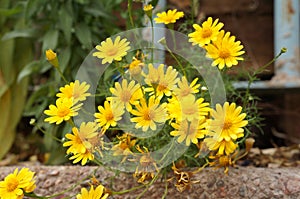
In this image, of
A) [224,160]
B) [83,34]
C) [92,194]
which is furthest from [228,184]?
[83,34]

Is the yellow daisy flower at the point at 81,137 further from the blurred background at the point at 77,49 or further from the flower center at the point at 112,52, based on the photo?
the blurred background at the point at 77,49

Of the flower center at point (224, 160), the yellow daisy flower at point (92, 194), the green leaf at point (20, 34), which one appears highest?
the green leaf at point (20, 34)

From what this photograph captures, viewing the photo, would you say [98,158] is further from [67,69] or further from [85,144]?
[67,69]

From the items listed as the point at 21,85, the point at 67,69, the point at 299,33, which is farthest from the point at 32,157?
the point at 299,33

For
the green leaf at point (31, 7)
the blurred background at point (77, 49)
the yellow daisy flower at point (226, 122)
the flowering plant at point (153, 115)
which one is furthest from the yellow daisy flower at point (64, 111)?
the green leaf at point (31, 7)

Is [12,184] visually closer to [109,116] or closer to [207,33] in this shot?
[109,116]

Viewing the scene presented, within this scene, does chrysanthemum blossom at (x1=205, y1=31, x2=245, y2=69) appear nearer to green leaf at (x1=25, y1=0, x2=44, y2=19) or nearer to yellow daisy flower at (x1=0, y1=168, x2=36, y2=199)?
yellow daisy flower at (x1=0, y1=168, x2=36, y2=199)

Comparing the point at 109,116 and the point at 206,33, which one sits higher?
the point at 206,33

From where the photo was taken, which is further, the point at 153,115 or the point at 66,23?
the point at 66,23
